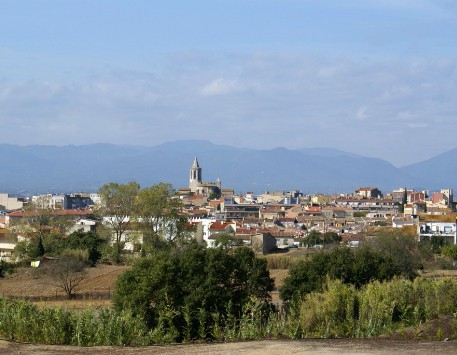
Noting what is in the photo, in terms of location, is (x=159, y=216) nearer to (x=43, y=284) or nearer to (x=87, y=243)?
(x=87, y=243)

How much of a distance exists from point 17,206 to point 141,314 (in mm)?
109503

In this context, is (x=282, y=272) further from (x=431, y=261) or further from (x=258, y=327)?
(x=258, y=327)

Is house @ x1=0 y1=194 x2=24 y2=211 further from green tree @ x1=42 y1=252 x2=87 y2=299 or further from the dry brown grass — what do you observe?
green tree @ x1=42 y1=252 x2=87 y2=299

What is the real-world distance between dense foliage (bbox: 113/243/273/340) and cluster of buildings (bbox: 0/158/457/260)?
101 ft

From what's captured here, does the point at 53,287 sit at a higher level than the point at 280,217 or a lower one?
lower

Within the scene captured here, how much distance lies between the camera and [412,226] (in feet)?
249

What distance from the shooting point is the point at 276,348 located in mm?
14641

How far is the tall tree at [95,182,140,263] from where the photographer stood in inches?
2304

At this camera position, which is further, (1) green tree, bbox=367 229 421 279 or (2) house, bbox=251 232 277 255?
(2) house, bbox=251 232 277 255

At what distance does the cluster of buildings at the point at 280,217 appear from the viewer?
69.1 meters

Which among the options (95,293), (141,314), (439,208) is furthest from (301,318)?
(439,208)

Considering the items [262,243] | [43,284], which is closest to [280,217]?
[262,243]

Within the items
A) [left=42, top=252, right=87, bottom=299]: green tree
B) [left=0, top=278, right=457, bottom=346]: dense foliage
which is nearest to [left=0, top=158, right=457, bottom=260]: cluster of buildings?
[left=42, top=252, right=87, bottom=299]: green tree

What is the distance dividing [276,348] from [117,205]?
149 ft
